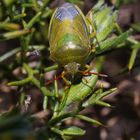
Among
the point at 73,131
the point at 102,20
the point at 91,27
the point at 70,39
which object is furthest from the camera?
the point at 102,20

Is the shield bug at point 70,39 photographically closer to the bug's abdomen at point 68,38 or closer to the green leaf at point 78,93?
the bug's abdomen at point 68,38

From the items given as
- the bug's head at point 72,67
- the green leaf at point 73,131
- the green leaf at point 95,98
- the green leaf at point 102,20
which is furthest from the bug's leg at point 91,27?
the green leaf at point 73,131

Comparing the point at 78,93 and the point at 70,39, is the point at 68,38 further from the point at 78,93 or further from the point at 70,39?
the point at 78,93

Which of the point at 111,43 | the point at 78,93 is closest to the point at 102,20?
the point at 111,43

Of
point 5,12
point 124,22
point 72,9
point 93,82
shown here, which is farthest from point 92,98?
point 124,22

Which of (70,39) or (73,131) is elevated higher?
(70,39)

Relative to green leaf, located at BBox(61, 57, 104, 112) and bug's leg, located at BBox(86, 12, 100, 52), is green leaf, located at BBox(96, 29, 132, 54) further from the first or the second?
green leaf, located at BBox(61, 57, 104, 112)

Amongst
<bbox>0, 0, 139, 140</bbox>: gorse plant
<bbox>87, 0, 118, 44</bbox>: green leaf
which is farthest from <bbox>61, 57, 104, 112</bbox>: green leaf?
<bbox>87, 0, 118, 44</bbox>: green leaf

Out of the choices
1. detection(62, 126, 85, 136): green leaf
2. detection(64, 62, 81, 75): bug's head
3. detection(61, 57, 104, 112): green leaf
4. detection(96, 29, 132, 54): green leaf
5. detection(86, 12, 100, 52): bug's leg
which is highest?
detection(86, 12, 100, 52): bug's leg
